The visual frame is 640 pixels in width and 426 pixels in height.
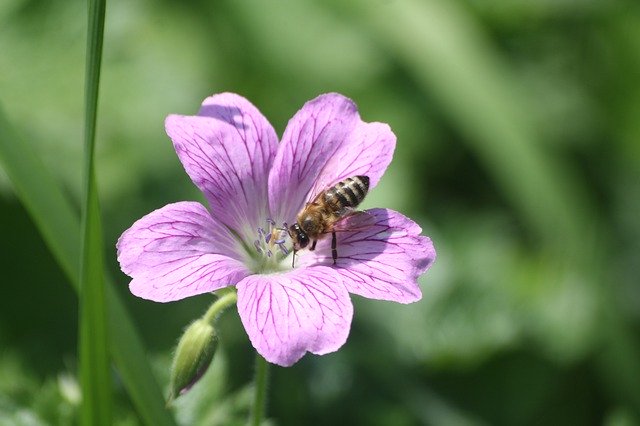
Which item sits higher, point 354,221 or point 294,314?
point 354,221

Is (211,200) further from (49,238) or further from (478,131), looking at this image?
(478,131)

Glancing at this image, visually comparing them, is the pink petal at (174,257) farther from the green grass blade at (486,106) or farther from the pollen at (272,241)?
the green grass blade at (486,106)

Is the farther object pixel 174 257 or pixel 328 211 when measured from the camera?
pixel 328 211

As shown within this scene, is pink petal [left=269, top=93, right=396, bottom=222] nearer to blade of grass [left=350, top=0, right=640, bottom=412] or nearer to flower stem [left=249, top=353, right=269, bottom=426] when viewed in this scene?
flower stem [left=249, top=353, right=269, bottom=426]

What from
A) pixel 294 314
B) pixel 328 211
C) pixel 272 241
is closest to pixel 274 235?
pixel 272 241

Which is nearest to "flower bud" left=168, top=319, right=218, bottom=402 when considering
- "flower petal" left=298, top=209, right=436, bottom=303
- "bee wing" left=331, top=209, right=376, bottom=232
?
"flower petal" left=298, top=209, right=436, bottom=303

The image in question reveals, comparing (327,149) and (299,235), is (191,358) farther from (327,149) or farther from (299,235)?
(327,149)
